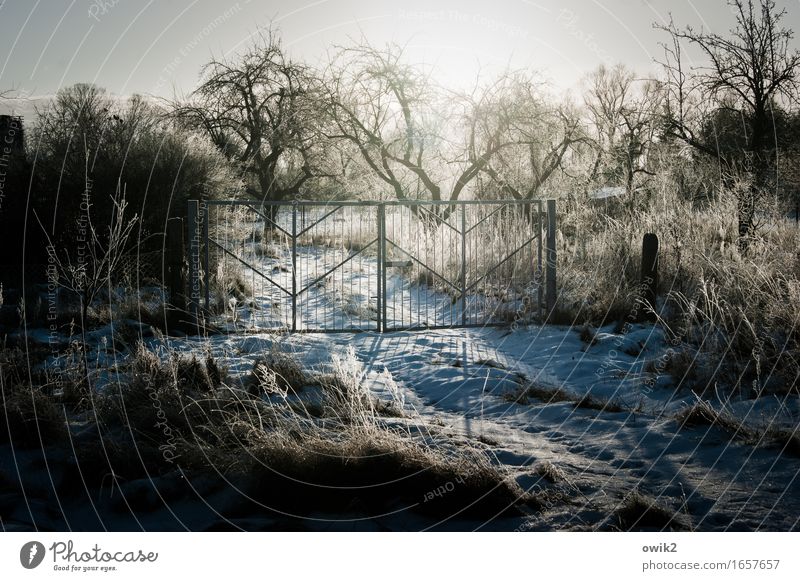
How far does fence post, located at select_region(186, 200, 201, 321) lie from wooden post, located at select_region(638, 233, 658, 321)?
23.7ft

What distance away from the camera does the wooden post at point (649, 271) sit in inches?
436

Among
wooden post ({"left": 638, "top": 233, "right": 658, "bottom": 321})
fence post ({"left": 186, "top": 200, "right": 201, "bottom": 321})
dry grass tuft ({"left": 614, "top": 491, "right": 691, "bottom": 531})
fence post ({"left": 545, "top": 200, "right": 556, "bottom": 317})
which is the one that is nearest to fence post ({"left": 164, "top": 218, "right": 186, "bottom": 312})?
fence post ({"left": 186, "top": 200, "right": 201, "bottom": 321})

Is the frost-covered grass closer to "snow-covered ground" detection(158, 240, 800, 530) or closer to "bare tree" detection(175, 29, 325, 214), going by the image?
"snow-covered ground" detection(158, 240, 800, 530)

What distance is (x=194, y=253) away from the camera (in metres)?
11.4

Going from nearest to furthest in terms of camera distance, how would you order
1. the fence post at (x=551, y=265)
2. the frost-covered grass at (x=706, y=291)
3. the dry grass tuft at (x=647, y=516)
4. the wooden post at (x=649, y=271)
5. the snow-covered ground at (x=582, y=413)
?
the dry grass tuft at (x=647, y=516)
the snow-covered ground at (x=582, y=413)
the frost-covered grass at (x=706, y=291)
the wooden post at (x=649, y=271)
the fence post at (x=551, y=265)

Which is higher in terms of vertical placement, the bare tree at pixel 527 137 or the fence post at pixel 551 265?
the bare tree at pixel 527 137

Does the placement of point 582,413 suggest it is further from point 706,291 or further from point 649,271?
point 649,271

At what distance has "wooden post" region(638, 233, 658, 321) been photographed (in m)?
11.1

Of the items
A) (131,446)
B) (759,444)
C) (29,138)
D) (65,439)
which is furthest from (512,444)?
(29,138)

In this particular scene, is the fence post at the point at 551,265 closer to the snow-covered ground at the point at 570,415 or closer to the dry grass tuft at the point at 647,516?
the snow-covered ground at the point at 570,415

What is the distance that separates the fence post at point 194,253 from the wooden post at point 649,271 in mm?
7226

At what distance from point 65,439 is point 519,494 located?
3.84 metres

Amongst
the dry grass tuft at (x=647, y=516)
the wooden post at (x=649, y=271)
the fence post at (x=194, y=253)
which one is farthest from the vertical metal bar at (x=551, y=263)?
the dry grass tuft at (x=647, y=516)

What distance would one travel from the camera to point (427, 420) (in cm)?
658
